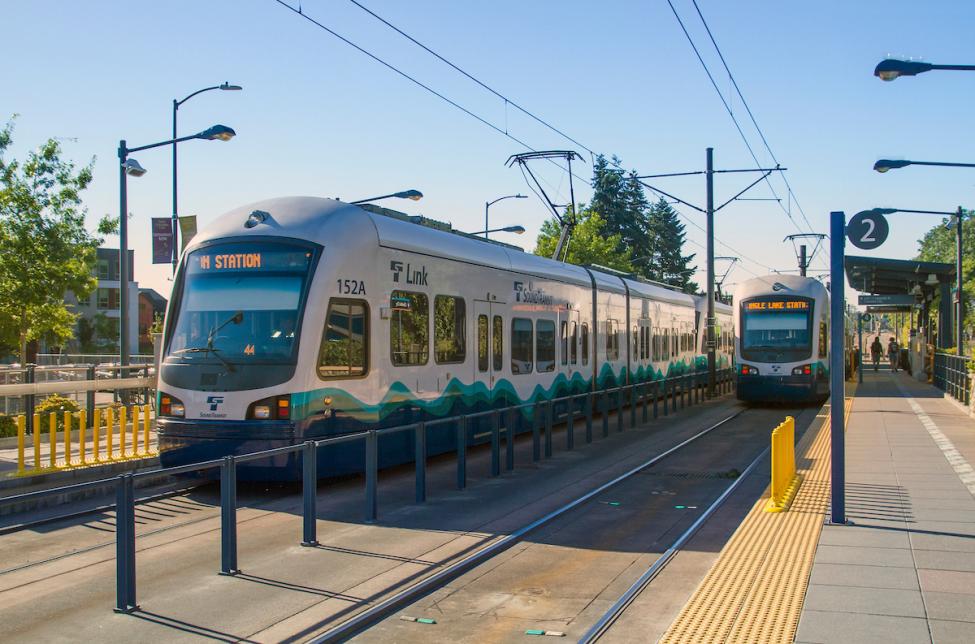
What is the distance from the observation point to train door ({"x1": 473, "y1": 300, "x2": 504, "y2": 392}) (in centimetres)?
1539

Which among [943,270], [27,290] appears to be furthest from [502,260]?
[943,270]

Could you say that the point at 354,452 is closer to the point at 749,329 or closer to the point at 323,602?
the point at 323,602

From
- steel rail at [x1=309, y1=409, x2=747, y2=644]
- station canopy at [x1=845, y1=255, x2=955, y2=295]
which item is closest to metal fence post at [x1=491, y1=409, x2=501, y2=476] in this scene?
steel rail at [x1=309, y1=409, x2=747, y2=644]

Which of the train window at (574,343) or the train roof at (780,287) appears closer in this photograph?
the train window at (574,343)

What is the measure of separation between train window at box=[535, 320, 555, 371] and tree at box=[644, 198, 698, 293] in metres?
76.9

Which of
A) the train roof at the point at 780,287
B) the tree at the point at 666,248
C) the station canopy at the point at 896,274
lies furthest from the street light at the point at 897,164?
the tree at the point at 666,248

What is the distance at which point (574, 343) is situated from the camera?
20.6 meters

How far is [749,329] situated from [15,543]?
20864 millimetres

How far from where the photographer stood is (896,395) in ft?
97.1

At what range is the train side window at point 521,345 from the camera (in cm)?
1689

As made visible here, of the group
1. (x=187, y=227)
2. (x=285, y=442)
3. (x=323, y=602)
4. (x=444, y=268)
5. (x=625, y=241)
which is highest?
(x=625, y=241)

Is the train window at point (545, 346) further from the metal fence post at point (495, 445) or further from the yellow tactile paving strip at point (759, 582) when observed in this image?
the yellow tactile paving strip at point (759, 582)

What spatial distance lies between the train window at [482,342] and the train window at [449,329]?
0.55 meters

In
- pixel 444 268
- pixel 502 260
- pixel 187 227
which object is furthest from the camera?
pixel 187 227
